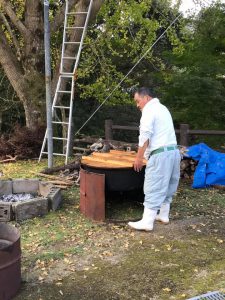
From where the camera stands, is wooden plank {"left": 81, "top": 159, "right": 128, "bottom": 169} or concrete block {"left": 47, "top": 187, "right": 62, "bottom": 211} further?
concrete block {"left": 47, "top": 187, "right": 62, "bottom": 211}

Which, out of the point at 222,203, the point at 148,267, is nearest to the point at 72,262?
the point at 148,267

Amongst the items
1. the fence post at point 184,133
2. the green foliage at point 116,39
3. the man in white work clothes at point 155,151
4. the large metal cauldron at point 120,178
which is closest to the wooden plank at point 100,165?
the large metal cauldron at point 120,178

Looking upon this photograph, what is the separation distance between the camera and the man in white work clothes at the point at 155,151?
15.6 ft

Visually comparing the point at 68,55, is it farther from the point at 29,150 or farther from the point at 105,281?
the point at 105,281

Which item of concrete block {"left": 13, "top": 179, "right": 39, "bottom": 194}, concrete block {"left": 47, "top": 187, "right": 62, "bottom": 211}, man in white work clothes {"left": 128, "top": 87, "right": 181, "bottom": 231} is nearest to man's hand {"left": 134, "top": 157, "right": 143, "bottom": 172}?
man in white work clothes {"left": 128, "top": 87, "right": 181, "bottom": 231}

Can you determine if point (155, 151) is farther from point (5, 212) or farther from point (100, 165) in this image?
point (5, 212)

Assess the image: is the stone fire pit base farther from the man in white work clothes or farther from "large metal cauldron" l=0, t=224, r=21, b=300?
"large metal cauldron" l=0, t=224, r=21, b=300

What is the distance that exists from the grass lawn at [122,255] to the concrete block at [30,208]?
98 millimetres

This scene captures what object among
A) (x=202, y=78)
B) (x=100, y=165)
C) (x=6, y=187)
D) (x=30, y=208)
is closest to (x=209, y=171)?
→ (x=100, y=165)

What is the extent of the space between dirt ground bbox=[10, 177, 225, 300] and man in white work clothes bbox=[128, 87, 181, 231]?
39 centimetres

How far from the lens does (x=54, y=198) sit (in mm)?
5594

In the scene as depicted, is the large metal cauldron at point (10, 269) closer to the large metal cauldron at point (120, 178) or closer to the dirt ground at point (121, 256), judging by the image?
the dirt ground at point (121, 256)

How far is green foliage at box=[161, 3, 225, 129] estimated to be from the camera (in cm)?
1052

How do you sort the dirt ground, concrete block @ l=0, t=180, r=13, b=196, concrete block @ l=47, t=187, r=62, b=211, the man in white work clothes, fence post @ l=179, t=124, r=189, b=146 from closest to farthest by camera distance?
the dirt ground < the man in white work clothes < concrete block @ l=47, t=187, r=62, b=211 < concrete block @ l=0, t=180, r=13, b=196 < fence post @ l=179, t=124, r=189, b=146
